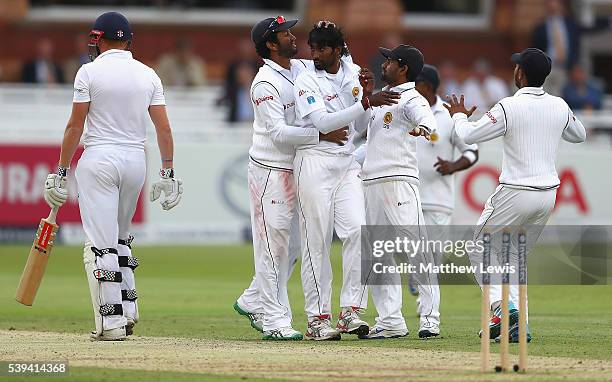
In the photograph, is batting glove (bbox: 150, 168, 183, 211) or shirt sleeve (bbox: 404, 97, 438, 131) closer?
shirt sleeve (bbox: 404, 97, 438, 131)

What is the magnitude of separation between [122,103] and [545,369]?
12.5 ft

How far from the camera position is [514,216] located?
35.1 feet

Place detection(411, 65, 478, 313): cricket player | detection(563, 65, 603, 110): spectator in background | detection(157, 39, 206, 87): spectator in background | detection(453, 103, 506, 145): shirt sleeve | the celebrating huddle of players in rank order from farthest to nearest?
detection(157, 39, 206, 87): spectator in background < detection(563, 65, 603, 110): spectator in background < detection(411, 65, 478, 313): cricket player < the celebrating huddle of players < detection(453, 103, 506, 145): shirt sleeve

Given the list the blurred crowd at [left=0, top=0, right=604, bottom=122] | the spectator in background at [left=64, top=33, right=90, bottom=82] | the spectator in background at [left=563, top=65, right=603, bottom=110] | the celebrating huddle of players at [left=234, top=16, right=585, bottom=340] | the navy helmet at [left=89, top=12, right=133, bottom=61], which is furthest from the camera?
the spectator in background at [left=64, top=33, right=90, bottom=82]

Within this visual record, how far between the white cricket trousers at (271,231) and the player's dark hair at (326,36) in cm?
104

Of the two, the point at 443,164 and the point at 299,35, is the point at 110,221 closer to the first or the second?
the point at 443,164

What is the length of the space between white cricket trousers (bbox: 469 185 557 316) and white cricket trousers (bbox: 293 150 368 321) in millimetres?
939

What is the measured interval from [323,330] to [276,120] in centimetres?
161

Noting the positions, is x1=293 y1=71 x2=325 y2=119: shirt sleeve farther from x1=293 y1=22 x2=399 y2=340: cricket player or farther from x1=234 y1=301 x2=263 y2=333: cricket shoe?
x1=234 y1=301 x2=263 y2=333: cricket shoe

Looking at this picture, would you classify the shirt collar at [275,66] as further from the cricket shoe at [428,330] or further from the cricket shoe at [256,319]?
the cricket shoe at [428,330]

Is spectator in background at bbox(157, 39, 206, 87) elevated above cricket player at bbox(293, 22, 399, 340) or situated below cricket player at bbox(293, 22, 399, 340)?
above

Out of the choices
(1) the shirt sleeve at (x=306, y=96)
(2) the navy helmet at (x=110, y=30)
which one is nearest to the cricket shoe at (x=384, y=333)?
(1) the shirt sleeve at (x=306, y=96)

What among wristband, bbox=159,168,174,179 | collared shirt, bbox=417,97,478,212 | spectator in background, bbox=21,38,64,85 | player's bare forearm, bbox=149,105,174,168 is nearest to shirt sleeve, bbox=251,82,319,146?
player's bare forearm, bbox=149,105,174,168

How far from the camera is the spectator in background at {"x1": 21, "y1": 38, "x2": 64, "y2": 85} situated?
25.5m
